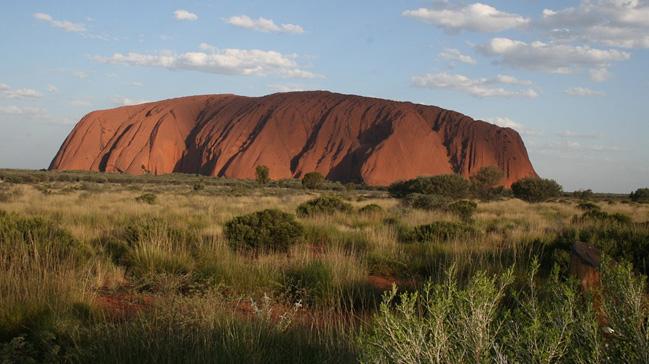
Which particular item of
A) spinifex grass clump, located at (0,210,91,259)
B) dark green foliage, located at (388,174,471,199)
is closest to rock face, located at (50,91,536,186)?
dark green foliage, located at (388,174,471,199)

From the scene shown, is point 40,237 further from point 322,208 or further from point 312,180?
point 312,180

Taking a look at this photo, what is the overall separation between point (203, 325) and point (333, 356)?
98cm

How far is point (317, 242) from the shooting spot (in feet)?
37.7

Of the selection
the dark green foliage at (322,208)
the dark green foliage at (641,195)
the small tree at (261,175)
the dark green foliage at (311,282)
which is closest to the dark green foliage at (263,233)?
the dark green foliage at (311,282)

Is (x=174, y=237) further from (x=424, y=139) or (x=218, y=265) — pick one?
(x=424, y=139)

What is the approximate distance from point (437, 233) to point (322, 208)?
22.7 feet

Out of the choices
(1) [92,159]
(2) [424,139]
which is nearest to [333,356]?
(2) [424,139]

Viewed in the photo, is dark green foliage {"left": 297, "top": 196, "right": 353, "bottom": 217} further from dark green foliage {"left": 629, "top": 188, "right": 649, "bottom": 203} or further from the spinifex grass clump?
dark green foliage {"left": 629, "top": 188, "right": 649, "bottom": 203}

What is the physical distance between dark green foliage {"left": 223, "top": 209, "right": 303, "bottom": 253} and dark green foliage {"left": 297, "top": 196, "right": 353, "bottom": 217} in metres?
5.63

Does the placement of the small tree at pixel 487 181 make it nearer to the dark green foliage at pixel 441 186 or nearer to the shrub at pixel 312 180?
the dark green foliage at pixel 441 186

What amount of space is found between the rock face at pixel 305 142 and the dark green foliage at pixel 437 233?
59.5 metres

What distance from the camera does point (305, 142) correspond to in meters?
82.4

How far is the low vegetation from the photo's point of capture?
83.9 inches

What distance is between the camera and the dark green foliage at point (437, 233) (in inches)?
421
